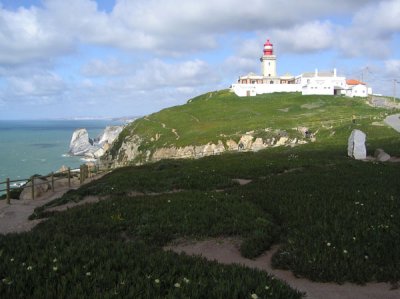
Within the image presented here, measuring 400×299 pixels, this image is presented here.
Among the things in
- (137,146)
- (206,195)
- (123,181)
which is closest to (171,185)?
(123,181)

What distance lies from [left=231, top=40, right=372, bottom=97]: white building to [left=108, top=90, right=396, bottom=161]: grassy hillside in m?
5.41

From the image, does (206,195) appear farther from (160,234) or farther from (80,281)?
(80,281)

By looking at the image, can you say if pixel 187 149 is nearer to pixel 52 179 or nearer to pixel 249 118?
pixel 249 118

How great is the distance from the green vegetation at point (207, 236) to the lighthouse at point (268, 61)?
135 metres

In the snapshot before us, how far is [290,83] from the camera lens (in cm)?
15862

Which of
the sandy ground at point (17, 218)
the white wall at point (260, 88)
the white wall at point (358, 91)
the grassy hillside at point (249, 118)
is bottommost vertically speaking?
the sandy ground at point (17, 218)

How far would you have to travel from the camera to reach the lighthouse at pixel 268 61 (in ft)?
511

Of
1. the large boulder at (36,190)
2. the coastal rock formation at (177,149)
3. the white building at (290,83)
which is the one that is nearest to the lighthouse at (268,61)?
the white building at (290,83)

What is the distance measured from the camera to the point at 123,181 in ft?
83.4

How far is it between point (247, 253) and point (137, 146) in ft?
314

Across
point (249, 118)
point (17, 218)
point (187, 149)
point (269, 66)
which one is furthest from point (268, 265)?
point (269, 66)

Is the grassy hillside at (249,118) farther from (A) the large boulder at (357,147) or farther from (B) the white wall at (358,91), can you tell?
(A) the large boulder at (357,147)

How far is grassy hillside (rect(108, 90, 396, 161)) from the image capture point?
7994cm

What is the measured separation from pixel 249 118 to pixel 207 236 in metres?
95.5
